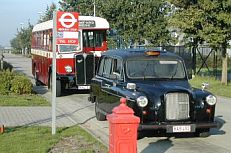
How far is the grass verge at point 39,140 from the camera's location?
30.9ft

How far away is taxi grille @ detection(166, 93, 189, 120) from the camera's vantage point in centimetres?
1074

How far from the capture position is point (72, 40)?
1195cm

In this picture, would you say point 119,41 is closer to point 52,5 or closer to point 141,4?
point 141,4

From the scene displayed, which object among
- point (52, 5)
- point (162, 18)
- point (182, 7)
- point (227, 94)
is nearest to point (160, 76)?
point (227, 94)

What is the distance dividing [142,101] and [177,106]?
2.46ft

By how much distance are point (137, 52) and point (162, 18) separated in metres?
28.1

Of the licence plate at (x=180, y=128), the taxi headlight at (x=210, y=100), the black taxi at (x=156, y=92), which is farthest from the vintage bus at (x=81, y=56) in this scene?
the licence plate at (x=180, y=128)

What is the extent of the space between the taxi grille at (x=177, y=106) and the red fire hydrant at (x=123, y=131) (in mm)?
3823

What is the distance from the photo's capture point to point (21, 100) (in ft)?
58.9

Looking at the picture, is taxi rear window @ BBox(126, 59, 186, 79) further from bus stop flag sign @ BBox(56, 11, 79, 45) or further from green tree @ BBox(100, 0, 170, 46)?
green tree @ BBox(100, 0, 170, 46)

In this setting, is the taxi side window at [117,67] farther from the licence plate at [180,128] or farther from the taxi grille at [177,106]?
the licence plate at [180,128]

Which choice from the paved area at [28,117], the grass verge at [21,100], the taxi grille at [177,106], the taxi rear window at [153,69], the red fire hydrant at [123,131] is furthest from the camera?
the grass verge at [21,100]

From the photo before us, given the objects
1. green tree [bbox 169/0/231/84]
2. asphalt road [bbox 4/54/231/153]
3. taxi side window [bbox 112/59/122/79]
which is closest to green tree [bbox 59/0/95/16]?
green tree [bbox 169/0/231/84]

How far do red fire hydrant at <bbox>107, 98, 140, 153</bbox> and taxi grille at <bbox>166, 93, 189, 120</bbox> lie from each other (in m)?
3.82
